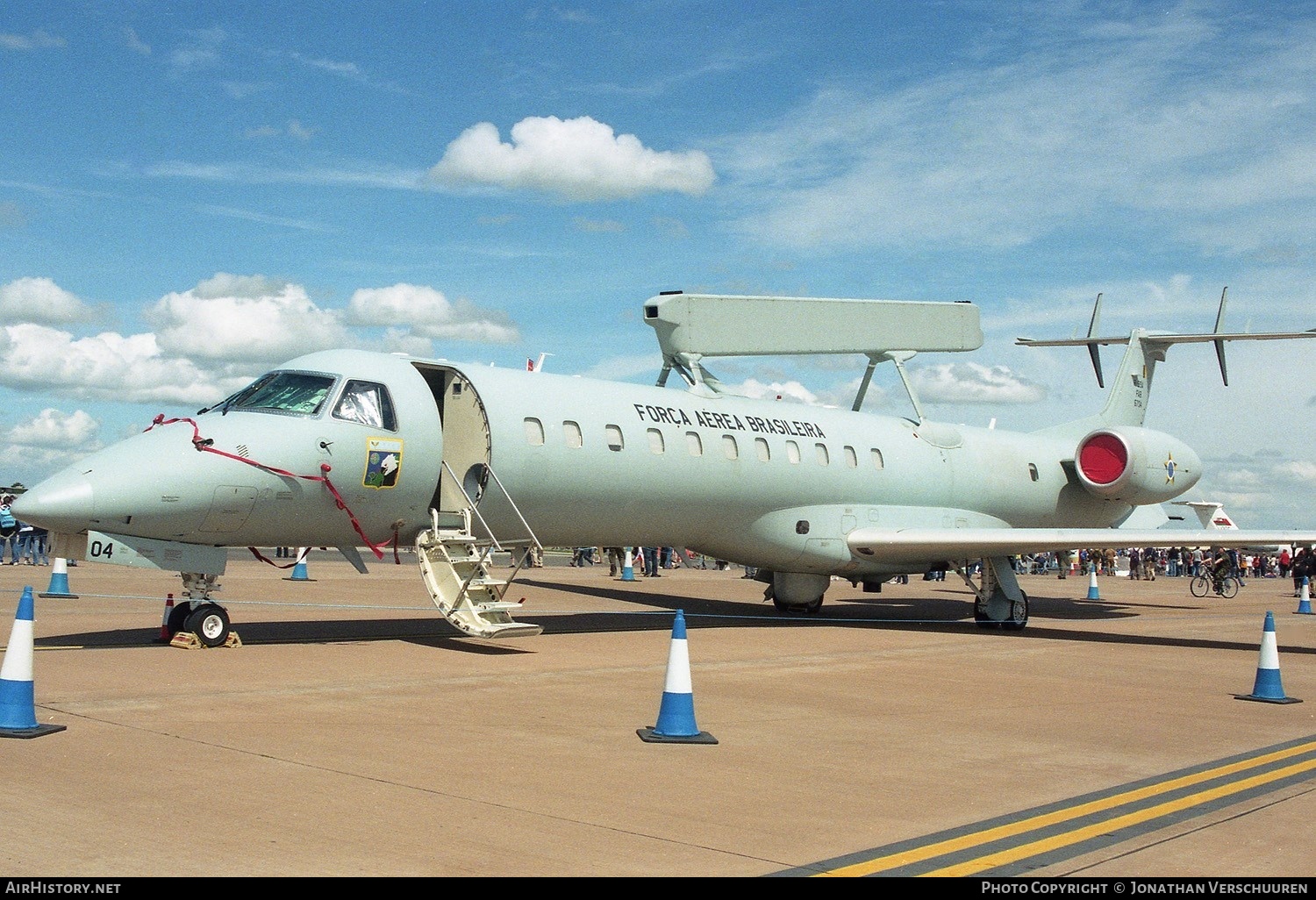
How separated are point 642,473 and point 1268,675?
780cm

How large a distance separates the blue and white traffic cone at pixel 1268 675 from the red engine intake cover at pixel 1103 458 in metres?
11.7

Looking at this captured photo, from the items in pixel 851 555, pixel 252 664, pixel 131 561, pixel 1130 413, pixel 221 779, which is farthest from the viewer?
pixel 1130 413

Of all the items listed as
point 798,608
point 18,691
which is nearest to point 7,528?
point 798,608

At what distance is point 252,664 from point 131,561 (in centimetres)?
180

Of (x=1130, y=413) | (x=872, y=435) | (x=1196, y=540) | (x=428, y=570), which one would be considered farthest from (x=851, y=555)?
(x=1130, y=413)

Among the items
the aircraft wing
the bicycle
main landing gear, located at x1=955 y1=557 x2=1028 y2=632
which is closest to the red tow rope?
the aircraft wing

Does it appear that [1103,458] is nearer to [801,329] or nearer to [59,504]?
[801,329]

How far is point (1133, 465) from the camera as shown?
887 inches

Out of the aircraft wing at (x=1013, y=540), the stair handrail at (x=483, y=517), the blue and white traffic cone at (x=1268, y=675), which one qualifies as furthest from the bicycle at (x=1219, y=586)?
the stair handrail at (x=483, y=517)

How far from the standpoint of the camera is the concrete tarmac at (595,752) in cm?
534

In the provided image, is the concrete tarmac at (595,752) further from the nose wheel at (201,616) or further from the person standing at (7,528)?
the person standing at (7,528)

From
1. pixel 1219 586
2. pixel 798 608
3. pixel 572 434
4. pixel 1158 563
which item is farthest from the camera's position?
pixel 1158 563
